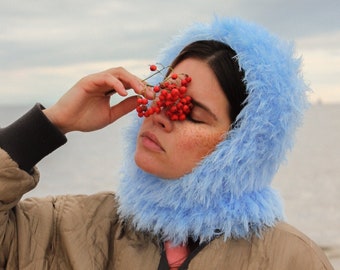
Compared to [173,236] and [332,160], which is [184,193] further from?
[332,160]

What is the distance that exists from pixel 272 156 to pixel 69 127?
60cm

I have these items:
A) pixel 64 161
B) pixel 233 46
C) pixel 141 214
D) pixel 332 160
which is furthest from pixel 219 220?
pixel 332 160

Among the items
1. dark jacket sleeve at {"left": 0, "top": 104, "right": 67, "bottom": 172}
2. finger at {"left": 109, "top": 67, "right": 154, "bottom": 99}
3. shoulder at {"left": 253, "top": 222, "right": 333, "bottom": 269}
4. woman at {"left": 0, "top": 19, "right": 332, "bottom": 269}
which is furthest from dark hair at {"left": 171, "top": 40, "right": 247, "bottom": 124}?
dark jacket sleeve at {"left": 0, "top": 104, "right": 67, "bottom": 172}

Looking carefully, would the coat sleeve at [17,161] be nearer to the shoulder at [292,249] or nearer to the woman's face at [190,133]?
the woman's face at [190,133]

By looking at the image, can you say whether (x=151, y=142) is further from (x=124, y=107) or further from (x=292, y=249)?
(x=292, y=249)

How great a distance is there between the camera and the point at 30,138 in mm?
1723

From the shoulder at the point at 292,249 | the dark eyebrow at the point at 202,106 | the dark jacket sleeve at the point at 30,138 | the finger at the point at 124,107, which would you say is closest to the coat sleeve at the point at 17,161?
the dark jacket sleeve at the point at 30,138

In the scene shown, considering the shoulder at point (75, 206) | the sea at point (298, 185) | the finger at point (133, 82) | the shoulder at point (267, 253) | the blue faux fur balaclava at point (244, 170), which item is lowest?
the sea at point (298, 185)

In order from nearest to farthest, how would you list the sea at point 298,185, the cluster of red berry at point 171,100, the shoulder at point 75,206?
the cluster of red berry at point 171,100, the shoulder at point 75,206, the sea at point 298,185

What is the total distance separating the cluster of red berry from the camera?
64.3 inches

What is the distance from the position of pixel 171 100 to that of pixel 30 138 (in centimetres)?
42

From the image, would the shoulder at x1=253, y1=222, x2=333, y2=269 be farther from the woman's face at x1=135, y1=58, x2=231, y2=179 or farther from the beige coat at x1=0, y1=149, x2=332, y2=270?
the woman's face at x1=135, y1=58, x2=231, y2=179

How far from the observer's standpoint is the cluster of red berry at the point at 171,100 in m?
1.63

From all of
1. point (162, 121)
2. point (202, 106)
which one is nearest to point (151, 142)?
point (162, 121)
